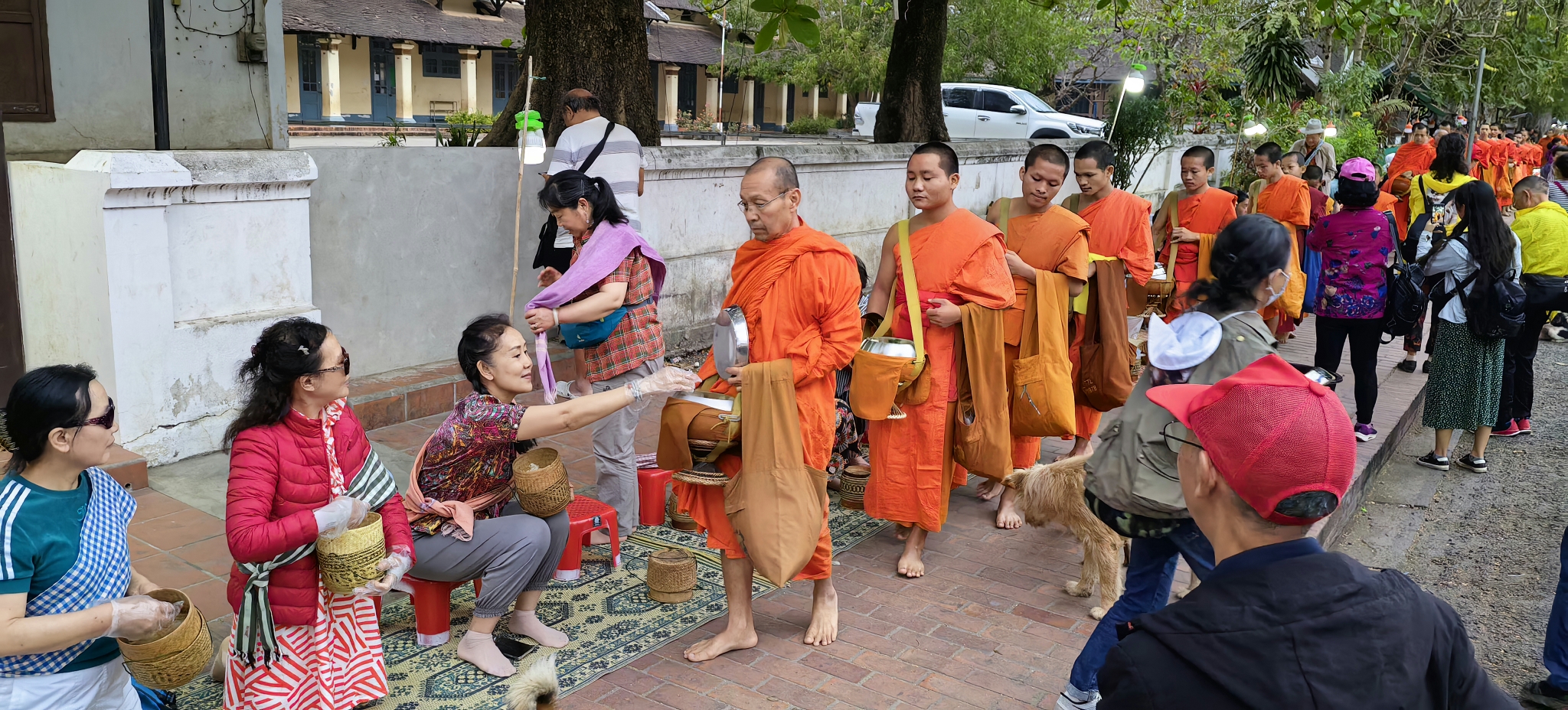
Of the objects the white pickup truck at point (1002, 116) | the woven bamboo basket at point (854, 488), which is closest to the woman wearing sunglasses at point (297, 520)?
the woven bamboo basket at point (854, 488)

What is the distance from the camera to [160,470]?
5.16 m

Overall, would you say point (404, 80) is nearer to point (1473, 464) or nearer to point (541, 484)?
point (1473, 464)

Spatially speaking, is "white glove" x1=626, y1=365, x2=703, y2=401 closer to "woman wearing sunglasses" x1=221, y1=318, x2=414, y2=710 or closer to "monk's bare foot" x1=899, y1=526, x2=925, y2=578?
"woman wearing sunglasses" x1=221, y1=318, x2=414, y2=710

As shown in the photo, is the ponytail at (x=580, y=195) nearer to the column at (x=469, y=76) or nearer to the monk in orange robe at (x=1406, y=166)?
the monk in orange robe at (x=1406, y=166)

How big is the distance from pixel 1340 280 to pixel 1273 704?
579 centimetres

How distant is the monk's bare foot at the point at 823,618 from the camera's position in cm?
402

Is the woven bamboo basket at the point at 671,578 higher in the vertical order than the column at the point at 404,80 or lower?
lower

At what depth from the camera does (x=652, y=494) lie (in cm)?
499

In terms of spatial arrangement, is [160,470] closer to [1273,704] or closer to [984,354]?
[984,354]

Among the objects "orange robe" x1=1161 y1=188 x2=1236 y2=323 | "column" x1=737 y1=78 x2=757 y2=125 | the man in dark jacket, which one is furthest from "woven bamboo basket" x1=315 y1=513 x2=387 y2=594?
"column" x1=737 y1=78 x2=757 y2=125

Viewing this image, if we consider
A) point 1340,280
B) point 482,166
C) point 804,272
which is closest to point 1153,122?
point 1340,280

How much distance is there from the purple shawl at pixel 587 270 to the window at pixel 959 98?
2151 centimetres

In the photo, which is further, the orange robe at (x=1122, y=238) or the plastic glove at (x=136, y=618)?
the orange robe at (x=1122, y=238)

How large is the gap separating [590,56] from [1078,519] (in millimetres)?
4708
